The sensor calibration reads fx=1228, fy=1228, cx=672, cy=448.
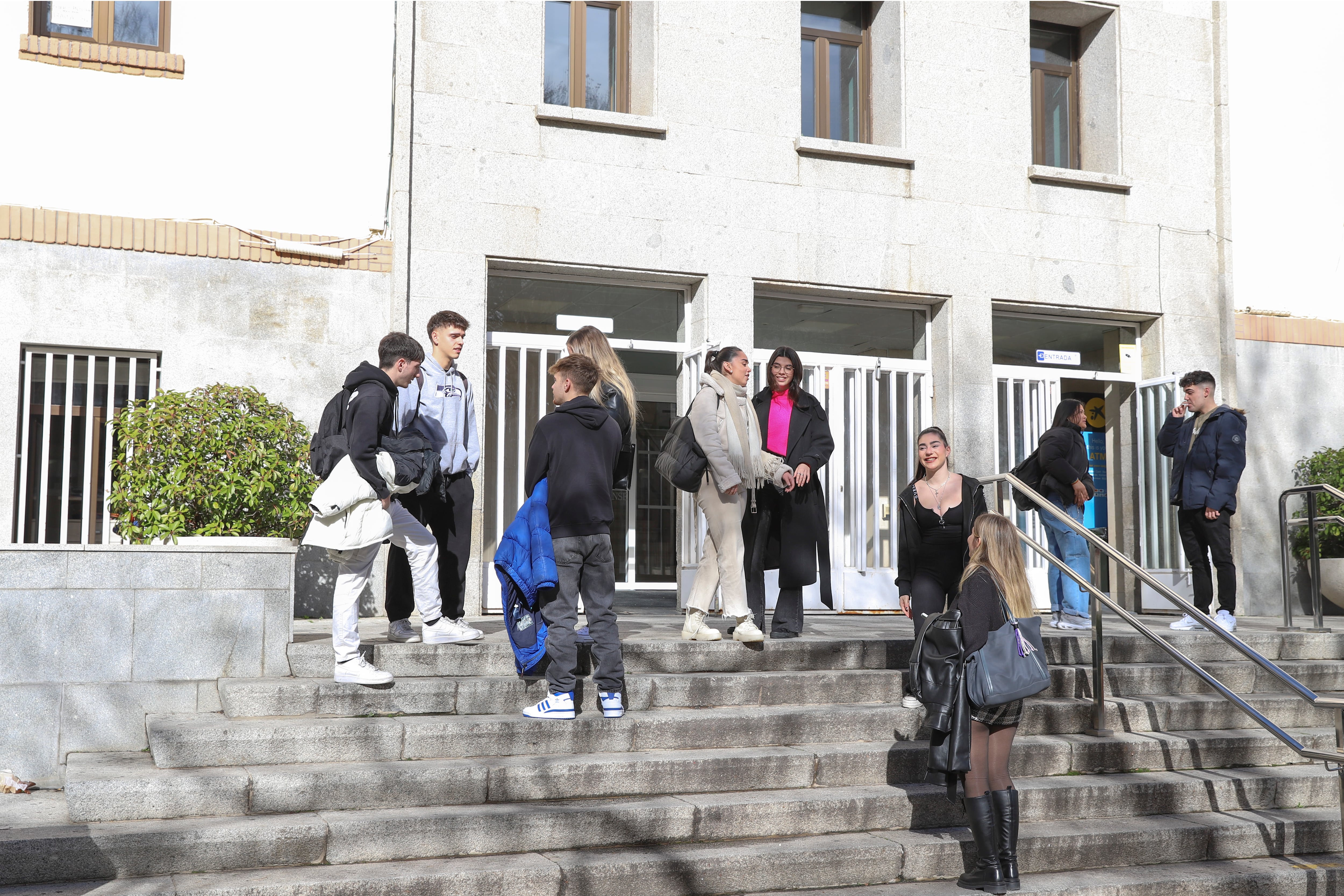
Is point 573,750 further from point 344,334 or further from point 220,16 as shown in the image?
point 220,16

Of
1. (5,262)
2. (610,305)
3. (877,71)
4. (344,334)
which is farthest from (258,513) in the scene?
(877,71)

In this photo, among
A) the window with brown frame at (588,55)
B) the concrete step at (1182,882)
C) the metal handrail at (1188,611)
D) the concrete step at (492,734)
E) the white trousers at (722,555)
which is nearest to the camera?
the concrete step at (1182,882)

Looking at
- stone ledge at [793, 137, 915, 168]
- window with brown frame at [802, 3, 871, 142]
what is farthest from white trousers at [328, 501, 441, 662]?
window with brown frame at [802, 3, 871, 142]

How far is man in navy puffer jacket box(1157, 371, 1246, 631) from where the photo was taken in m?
9.29

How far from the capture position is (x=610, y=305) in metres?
10.6

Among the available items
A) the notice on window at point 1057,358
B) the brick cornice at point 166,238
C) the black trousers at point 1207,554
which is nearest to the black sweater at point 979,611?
the black trousers at point 1207,554

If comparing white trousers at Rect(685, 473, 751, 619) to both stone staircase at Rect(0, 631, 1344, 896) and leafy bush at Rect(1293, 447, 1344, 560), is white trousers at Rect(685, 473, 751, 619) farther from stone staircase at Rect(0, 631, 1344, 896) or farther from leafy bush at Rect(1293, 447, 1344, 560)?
leafy bush at Rect(1293, 447, 1344, 560)

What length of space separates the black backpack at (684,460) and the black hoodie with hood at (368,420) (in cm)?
159

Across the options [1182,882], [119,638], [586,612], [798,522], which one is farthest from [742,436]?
[119,638]

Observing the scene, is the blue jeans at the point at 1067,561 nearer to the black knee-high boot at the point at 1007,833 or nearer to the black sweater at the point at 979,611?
the black sweater at the point at 979,611

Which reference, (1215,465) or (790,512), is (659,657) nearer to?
(790,512)

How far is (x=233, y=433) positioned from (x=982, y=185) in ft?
23.3

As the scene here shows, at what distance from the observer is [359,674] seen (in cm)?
609

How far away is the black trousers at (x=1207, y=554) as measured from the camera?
9289 mm
